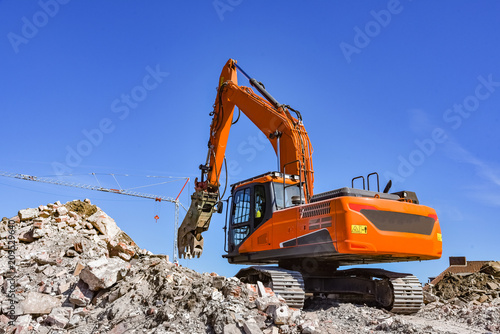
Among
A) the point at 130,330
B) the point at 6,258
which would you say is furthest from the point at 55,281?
the point at 130,330

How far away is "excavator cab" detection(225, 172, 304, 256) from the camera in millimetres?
10266

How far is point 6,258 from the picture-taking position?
12055mm

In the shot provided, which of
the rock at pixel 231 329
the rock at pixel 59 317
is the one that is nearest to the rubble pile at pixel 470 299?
the rock at pixel 231 329

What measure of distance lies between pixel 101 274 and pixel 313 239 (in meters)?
4.26

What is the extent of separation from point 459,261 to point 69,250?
1378 cm

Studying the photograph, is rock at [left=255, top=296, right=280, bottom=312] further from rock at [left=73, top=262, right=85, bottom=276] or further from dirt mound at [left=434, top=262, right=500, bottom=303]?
dirt mound at [left=434, top=262, right=500, bottom=303]

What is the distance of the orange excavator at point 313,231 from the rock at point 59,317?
3.68m

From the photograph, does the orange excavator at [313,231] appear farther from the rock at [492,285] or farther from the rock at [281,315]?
the rock at [492,285]

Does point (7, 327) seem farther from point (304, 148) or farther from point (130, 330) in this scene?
point (304, 148)

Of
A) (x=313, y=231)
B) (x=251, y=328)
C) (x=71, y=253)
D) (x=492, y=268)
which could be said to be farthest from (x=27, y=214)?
(x=492, y=268)

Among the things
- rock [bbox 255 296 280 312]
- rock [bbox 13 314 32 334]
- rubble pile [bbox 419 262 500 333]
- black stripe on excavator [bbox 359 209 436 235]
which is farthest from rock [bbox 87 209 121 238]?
rubble pile [bbox 419 262 500 333]

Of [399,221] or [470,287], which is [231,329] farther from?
[470,287]

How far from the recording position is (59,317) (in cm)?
907

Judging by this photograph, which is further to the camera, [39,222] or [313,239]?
[39,222]
